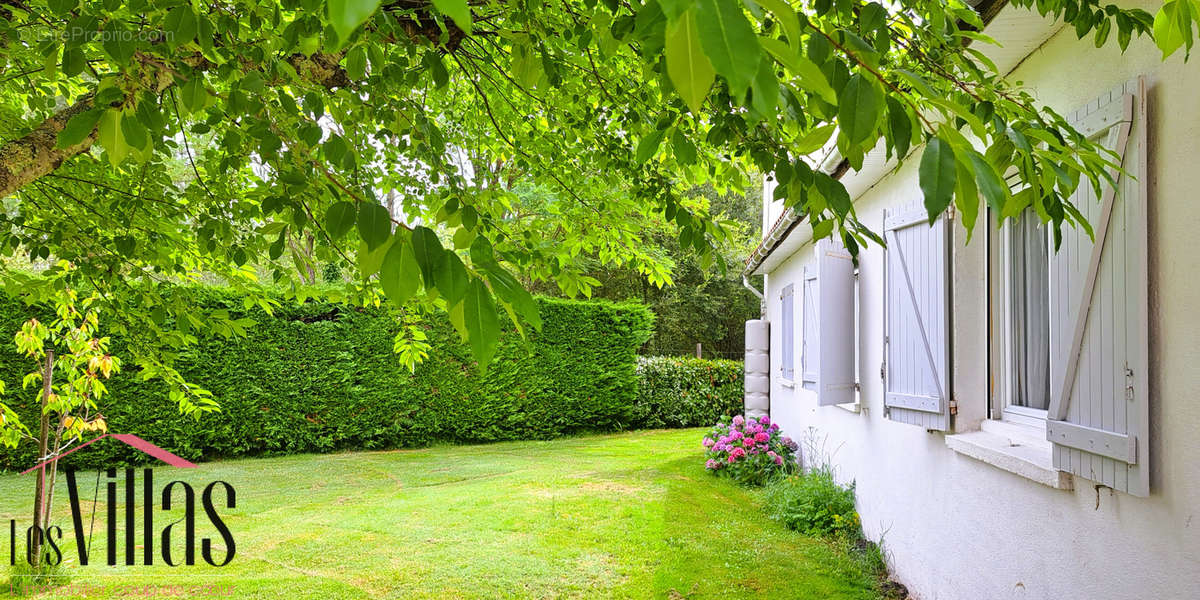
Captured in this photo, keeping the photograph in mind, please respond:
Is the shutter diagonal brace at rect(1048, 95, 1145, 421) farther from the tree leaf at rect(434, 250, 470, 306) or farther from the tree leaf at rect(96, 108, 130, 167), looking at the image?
the tree leaf at rect(96, 108, 130, 167)

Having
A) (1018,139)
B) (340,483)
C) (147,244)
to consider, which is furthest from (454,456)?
(1018,139)

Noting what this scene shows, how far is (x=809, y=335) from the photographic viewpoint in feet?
22.0

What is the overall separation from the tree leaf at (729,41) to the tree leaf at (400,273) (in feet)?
1.45

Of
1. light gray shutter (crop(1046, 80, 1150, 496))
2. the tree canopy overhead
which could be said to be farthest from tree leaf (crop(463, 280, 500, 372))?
light gray shutter (crop(1046, 80, 1150, 496))

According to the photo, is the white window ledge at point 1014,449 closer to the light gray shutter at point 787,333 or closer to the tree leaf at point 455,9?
the tree leaf at point 455,9

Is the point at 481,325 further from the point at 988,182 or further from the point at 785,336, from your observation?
the point at 785,336

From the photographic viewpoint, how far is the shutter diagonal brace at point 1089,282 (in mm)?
2129

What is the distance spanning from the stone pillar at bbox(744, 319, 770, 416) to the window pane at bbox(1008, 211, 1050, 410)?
7103mm

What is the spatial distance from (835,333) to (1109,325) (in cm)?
324

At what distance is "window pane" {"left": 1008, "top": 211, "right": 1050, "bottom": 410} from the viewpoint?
3.03 meters

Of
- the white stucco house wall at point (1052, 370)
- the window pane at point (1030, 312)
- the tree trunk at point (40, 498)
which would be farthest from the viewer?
the tree trunk at point (40, 498)

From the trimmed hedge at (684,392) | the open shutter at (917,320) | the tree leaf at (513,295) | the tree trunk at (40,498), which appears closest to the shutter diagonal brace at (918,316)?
the open shutter at (917,320)

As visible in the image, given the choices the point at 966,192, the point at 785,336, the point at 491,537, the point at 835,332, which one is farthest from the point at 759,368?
the point at 966,192

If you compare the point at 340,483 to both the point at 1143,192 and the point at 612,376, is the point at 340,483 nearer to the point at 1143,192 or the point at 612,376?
the point at 612,376
